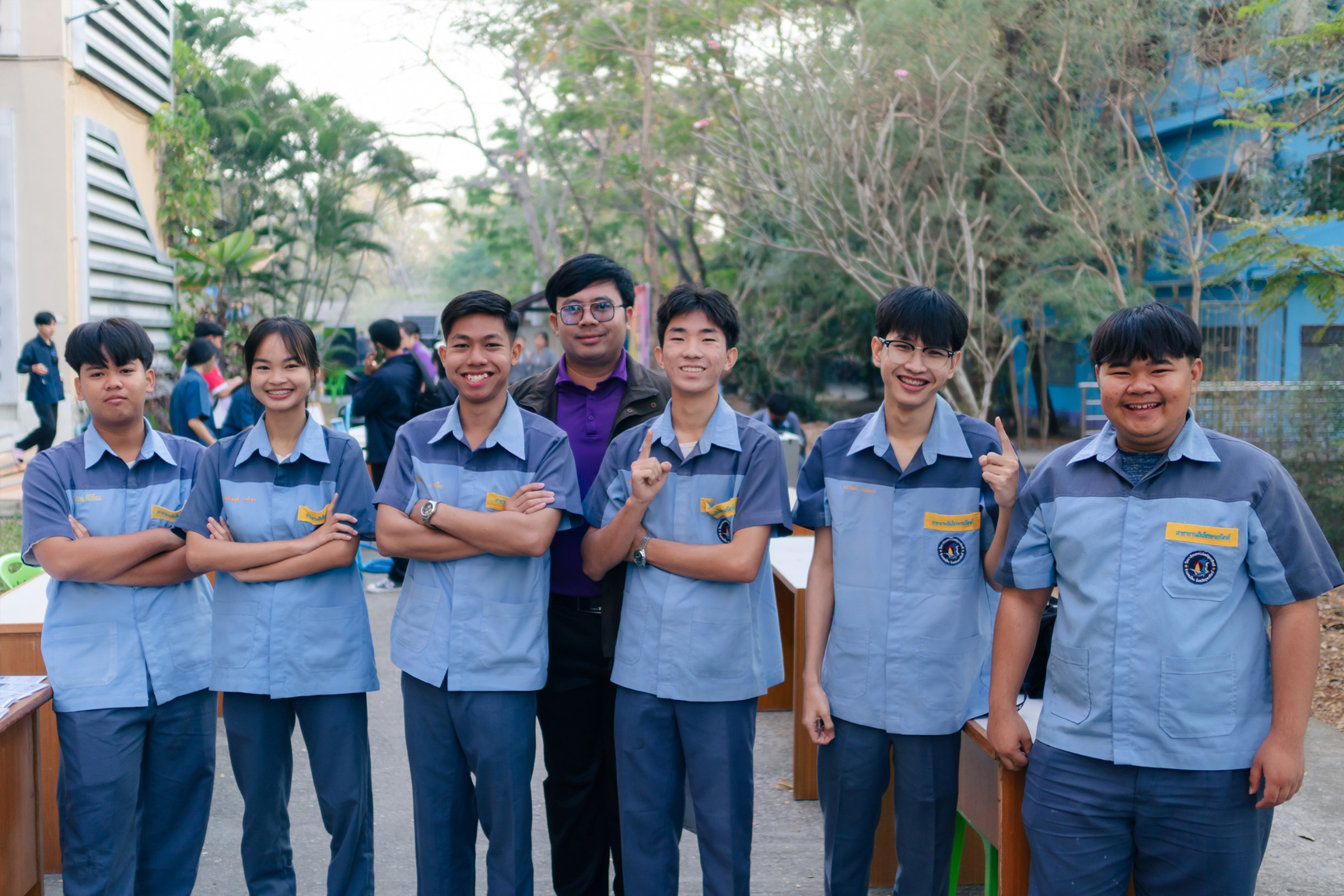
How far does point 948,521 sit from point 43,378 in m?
9.21

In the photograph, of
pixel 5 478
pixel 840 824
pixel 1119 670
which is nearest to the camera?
pixel 1119 670

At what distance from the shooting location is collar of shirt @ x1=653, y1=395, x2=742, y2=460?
290cm

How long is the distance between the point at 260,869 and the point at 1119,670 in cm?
225

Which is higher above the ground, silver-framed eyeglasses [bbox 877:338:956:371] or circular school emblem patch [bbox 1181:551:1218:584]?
silver-framed eyeglasses [bbox 877:338:956:371]

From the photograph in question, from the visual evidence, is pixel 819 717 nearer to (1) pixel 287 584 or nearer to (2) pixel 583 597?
(2) pixel 583 597

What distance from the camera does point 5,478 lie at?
969 cm

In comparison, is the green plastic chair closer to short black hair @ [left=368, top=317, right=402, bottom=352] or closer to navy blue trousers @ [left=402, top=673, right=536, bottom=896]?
navy blue trousers @ [left=402, top=673, right=536, bottom=896]

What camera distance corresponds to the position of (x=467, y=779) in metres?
2.98

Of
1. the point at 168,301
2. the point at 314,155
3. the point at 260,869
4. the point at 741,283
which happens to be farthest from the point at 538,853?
the point at 314,155

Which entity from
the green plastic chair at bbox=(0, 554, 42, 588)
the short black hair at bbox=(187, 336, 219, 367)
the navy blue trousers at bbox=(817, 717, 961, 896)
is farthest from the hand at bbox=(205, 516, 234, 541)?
the short black hair at bbox=(187, 336, 219, 367)

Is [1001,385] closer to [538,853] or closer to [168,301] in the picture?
[168,301]

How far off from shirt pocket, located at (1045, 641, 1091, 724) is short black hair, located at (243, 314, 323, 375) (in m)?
2.03

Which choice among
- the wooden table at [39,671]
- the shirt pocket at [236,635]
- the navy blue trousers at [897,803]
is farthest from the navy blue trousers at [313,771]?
the navy blue trousers at [897,803]

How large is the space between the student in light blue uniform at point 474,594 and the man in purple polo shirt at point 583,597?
0.20 metres
